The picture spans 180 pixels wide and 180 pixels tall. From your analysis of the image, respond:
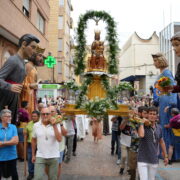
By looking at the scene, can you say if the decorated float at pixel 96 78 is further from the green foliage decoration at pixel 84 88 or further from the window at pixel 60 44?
the window at pixel 60 44

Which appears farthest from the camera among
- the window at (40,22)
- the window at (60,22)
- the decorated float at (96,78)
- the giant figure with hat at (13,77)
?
the window at (60,22)

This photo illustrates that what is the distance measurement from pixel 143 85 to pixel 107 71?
1261 inches

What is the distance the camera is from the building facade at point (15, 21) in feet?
34.4

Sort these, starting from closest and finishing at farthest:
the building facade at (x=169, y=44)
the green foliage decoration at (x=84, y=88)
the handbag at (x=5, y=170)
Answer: the handbag at (x=5, y=170) → the green foliage decoration at (x=84, y=88) → the building facade at (x=169, y=44)

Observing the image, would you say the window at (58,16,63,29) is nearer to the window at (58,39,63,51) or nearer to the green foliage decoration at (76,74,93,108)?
the window at (58,39,63,51)

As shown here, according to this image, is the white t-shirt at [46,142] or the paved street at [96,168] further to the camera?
the paved street at [96,168]

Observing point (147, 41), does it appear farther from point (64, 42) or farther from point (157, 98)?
point (157, 98)

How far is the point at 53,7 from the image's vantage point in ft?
108

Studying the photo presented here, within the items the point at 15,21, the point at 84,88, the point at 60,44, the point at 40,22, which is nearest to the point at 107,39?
the point at 84,88

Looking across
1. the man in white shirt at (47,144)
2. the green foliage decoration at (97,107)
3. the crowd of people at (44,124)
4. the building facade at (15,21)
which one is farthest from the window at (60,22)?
the man in white shirt at (47,144)

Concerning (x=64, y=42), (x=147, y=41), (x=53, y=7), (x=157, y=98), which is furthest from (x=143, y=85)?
(x=157, y=98)

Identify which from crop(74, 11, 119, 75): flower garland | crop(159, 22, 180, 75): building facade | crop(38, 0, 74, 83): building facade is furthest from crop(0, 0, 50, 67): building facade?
crop(38, 0, 74, 83): building facade

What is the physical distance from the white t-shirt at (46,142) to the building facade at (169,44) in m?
20.5

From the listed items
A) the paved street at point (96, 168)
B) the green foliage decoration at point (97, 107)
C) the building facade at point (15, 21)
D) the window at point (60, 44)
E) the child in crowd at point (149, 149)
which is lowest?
the paved street at point (96, 168)
